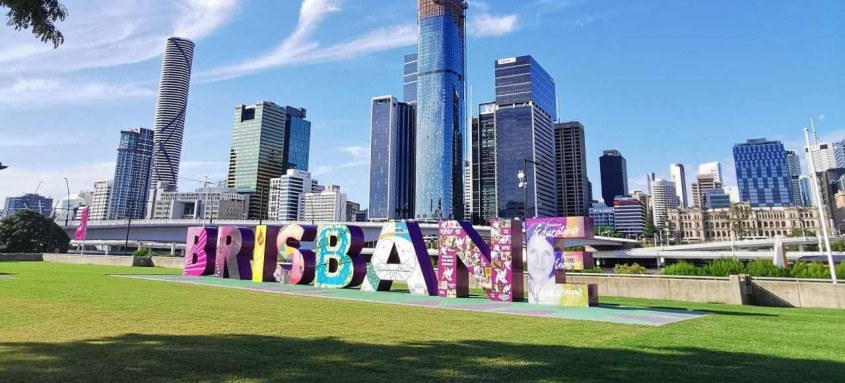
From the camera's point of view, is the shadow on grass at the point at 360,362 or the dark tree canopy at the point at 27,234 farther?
the dark tree canopy at the point at 27,234

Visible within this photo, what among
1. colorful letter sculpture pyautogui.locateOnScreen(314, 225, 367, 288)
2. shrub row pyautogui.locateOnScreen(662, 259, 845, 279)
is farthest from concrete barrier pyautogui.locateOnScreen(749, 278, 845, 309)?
colorful letter sculpture pyautogui.locateOnScreen(314, 225, 367, 288)

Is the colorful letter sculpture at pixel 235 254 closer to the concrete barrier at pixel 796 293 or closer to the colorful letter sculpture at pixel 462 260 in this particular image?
the colorful letter sculpture at pixel 462 260

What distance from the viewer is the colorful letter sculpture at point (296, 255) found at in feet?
93.8

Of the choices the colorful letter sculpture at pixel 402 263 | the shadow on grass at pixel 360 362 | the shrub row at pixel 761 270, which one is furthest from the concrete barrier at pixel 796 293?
the shadow on grass at pixel 360 362

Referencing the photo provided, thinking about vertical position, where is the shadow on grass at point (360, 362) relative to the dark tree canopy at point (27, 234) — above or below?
below

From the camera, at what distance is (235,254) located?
3272cm

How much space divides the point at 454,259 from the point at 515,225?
354cm

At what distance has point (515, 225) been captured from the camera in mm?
20922

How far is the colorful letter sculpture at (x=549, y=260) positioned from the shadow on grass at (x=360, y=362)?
31.6 ft

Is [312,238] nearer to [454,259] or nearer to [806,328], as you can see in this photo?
[454,259]

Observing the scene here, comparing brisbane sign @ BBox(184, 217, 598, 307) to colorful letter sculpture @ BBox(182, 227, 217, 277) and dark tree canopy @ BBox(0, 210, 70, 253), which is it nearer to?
colorful letter sculpture @ BBox(182, 227, 217, 277)

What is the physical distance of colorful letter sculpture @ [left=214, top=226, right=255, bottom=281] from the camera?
3241 cm

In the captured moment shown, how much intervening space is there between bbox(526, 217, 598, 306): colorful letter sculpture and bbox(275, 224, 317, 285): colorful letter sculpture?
1425 centimetres

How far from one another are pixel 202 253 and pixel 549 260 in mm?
26461
